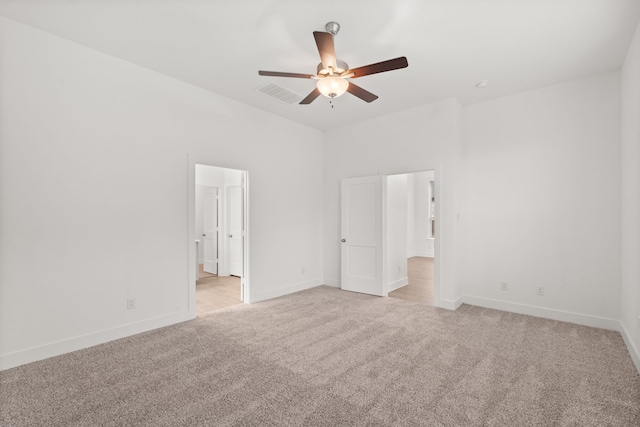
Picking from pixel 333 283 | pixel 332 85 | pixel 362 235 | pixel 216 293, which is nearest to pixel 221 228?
pixel 216 293

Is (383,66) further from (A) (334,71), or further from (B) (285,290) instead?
(B) (285,290)

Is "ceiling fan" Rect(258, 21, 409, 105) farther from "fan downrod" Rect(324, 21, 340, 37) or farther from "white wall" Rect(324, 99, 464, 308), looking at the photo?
"white wall" Rect(324, 99, 464, 308)

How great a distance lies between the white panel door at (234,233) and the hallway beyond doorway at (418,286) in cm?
333

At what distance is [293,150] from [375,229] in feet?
6.71

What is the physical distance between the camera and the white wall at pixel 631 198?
274 cm

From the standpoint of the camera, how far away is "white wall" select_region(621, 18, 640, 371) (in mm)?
2742

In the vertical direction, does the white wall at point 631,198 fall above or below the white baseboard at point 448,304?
above

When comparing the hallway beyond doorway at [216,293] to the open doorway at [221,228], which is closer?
the hallway beyond doorway at [216,293]

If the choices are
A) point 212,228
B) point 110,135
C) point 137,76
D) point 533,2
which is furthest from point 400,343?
point 212,228

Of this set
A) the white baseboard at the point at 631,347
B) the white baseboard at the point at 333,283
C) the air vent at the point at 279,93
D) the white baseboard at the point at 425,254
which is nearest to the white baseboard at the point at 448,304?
the white baseboard at the point at 631,347

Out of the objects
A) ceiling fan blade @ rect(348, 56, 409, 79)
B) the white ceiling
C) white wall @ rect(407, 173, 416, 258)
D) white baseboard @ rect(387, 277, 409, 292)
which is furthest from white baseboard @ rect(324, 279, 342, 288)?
white wall @ rect(407, 173, 416, 258)

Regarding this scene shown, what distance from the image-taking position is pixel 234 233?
260 inches

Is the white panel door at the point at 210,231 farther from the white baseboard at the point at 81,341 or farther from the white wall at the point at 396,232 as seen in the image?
the white wall at the point at 396,232

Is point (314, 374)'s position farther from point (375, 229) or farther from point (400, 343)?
point (375, 229)
